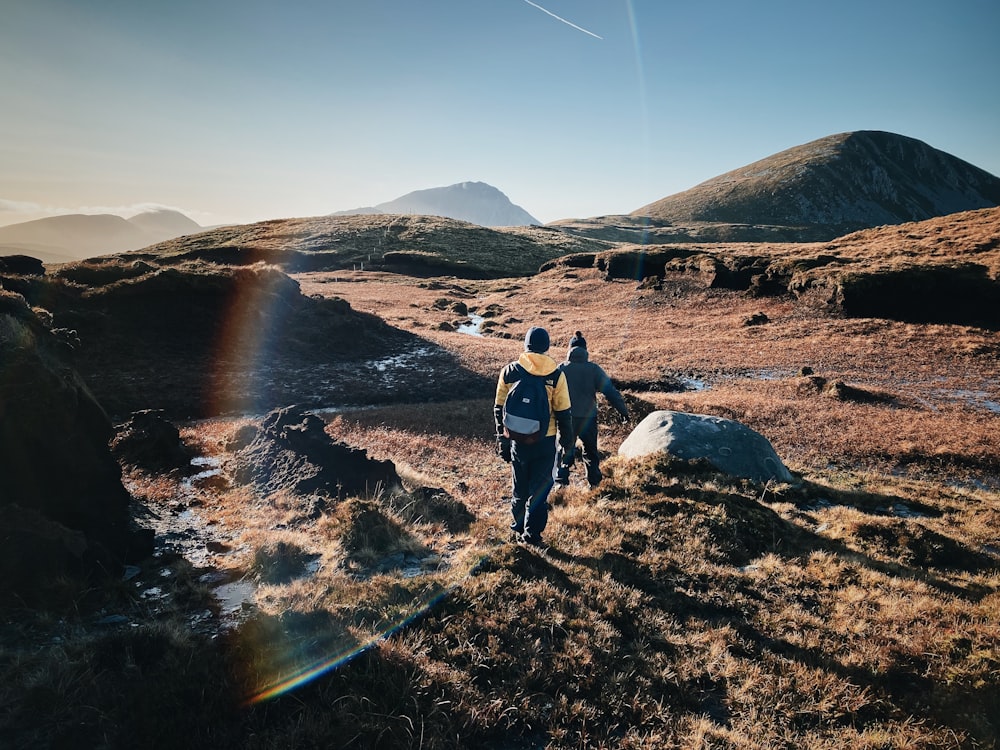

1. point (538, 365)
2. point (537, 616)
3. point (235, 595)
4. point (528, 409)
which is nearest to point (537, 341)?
point (538, 365)

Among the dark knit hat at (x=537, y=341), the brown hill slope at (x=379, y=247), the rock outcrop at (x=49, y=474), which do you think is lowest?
the rock outcrop at (x=49, y=474)

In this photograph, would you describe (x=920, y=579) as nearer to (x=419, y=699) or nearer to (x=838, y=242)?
(x=419, y=699)

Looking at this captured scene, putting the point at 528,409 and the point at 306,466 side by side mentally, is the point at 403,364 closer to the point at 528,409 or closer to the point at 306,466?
the point at 306,466

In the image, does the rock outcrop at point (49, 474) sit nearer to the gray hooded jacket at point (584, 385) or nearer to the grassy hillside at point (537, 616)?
the grassy hillside at point (537, 616)

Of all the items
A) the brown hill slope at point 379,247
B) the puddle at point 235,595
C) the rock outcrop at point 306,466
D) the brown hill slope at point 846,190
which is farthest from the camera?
the brown hill slope at point 846,190

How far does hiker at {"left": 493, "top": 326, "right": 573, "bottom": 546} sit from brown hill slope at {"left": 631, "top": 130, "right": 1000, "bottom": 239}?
17312 cm

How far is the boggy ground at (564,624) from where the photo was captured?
4.08m

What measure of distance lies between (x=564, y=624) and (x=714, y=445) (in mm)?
8162

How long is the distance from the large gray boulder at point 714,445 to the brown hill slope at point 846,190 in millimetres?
166403

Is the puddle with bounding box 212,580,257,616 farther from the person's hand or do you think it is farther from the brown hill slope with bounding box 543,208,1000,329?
the brown hill slope with bounding box 543,208,1000,329

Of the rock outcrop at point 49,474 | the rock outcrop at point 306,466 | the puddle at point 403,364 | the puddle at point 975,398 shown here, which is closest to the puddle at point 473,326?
the puddle at point 403,364

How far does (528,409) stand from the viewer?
7.19m

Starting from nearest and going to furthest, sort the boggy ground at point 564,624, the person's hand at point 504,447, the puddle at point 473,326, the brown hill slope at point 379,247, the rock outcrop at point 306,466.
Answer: the boggy ground at point 564,624 → the person's hand at point 504,447 → the rock outcrop at point 306,466 → the puddle at point 473,326 → the brown hill slope at point 379,247

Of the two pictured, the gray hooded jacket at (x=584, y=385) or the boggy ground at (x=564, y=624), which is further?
the gray hooded jacket at (x=584, y=385)
